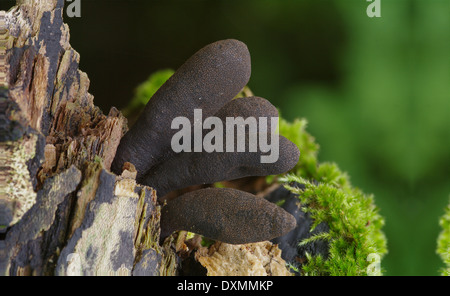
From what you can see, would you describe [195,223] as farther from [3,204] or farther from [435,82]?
[435,82]

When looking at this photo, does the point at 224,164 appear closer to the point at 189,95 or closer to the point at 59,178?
the point at 189,95

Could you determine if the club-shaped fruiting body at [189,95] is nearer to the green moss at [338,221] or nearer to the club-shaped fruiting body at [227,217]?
the club-shaped fruiting body at [227,217]

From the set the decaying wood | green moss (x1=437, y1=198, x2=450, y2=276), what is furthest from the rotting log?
green moss (x1=437, y1=198, x2=450, y2=276)

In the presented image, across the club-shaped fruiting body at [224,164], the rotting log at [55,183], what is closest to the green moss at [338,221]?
the club-shaped fruiting body at [224,164]

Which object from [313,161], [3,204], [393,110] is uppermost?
[393,110]

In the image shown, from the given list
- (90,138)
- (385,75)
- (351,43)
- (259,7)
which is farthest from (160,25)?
(90,138)

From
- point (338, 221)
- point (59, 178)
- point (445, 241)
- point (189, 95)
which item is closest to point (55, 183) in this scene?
point (59, 178)
